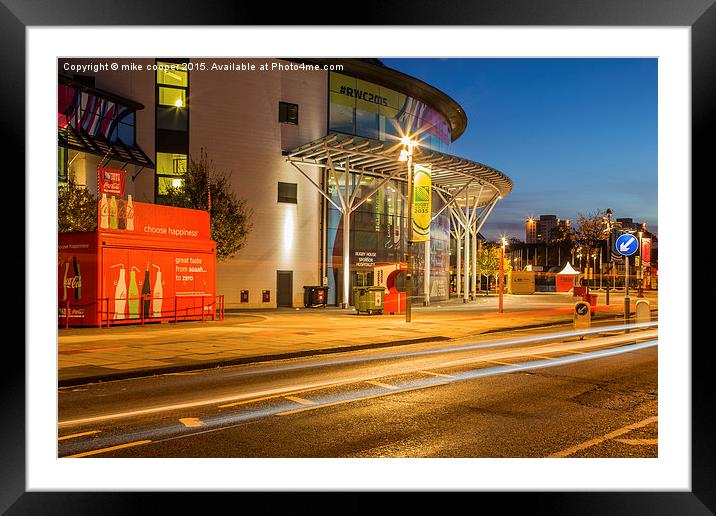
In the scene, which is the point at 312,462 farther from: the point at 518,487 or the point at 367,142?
the point at 367,142

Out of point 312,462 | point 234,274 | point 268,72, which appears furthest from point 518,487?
point 268,72

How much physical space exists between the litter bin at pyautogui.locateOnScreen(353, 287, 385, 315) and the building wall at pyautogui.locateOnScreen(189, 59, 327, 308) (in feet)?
29.6

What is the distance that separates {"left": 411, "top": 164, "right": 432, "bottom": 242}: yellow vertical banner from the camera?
23.2 metres

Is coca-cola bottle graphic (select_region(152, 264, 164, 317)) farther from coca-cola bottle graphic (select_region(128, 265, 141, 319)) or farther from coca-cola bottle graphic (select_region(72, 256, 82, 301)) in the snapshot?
coca-cola bottle graphic (select_region(72, 256, 82, 301))

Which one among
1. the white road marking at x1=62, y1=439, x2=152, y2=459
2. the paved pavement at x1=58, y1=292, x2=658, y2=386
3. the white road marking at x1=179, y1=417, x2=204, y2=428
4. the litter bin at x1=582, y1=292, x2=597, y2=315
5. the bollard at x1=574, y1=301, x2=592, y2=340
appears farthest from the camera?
the litter bin at x1=582, y1=292, x2=597, y2=315

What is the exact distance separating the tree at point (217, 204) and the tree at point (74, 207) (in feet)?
16.0

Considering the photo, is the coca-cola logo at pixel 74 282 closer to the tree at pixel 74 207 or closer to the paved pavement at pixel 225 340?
the paved pavement at pixel 225 340

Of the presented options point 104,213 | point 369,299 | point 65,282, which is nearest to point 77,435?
point 65,282

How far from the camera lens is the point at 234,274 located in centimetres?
3359

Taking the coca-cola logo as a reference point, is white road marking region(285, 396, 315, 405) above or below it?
below

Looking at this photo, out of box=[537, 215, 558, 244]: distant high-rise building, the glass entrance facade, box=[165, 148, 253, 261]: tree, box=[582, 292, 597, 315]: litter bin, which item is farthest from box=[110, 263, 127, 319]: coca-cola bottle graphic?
box=[537, 215, 558, 244]: distant high-rise building

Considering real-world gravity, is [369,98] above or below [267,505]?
above

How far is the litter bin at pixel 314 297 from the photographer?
1320 inches
